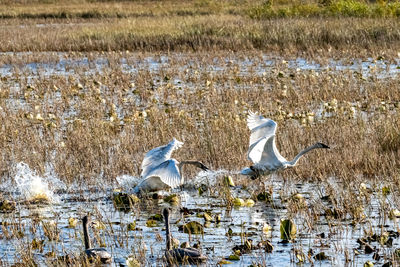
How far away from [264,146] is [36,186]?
2.61 meters

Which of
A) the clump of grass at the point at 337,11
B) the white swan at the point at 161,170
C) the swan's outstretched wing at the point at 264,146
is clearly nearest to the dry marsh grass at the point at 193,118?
the swan's outstretched wing at the point at 264,146

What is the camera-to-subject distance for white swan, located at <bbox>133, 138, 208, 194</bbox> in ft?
23.7

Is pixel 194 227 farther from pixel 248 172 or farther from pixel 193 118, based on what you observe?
pixel 193 118

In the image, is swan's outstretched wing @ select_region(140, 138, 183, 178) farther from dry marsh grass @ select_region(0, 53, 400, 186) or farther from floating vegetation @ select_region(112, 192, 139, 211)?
dry marsh grass @ select_region(0, 53, 400, 186)

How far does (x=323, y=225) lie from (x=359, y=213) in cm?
39

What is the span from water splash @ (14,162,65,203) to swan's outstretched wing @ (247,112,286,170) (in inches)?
89.7

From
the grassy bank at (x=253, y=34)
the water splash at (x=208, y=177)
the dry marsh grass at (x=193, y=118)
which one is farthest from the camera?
the grassy bank at (x=253, y=34)

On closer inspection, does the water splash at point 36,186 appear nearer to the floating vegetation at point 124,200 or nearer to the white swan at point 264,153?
the floating vegetation at point 124,200

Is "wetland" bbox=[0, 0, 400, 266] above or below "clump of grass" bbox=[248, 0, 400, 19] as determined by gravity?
below

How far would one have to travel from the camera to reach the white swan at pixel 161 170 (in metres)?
7.22

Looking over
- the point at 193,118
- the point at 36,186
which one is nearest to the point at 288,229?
the point at 36,186

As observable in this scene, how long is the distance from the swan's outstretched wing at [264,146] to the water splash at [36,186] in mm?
2278

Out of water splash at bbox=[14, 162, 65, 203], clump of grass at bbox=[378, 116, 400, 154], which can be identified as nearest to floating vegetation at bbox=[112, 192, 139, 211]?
water splash at bbox=[14, 162, 65, 203]

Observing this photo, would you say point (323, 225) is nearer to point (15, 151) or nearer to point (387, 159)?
point (387, 159)
